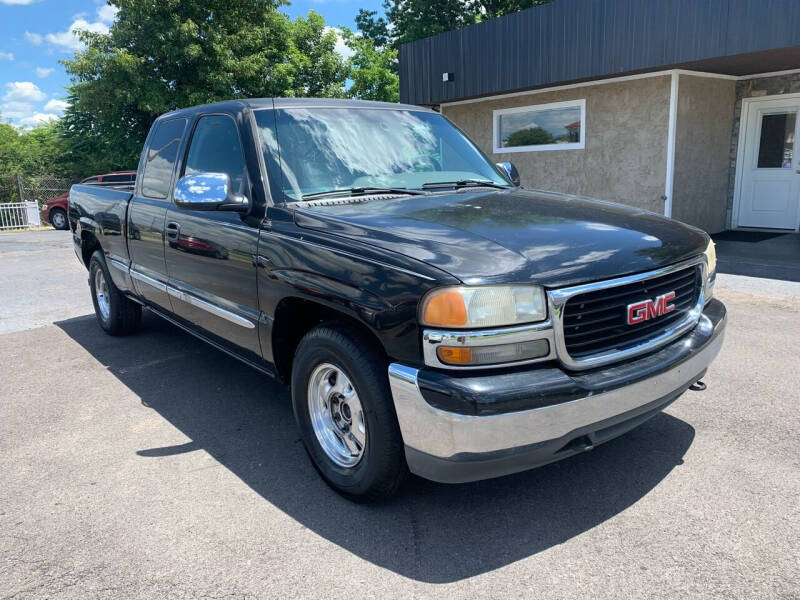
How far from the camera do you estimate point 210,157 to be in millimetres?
4160

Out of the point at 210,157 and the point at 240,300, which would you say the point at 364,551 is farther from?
the point at 210,157

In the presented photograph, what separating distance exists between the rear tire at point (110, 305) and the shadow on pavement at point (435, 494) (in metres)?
1.81

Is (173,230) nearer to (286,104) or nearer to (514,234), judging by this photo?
(286,104)

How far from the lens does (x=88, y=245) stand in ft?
21.3

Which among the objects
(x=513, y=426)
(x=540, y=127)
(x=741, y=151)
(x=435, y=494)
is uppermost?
(x=540, y=127)

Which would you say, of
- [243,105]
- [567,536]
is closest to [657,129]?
[243,105]

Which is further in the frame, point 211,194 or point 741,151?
point 741,151

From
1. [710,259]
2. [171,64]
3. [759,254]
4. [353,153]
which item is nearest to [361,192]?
[353,153]

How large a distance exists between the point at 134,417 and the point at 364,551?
88.3 inches

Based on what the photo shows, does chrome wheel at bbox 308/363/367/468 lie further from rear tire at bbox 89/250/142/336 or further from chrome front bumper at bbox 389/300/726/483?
rear tire at bbox 89/250/142/336

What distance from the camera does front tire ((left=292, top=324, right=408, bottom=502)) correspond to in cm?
269

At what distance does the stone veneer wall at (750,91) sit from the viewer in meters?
11.0

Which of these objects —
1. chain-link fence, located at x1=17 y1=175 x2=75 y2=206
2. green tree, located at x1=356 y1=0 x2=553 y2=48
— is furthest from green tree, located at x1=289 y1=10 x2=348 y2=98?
chain-link fence, located at x1=17 y1=175 x2=75 y2=206

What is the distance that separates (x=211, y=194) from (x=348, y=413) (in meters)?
1.42
